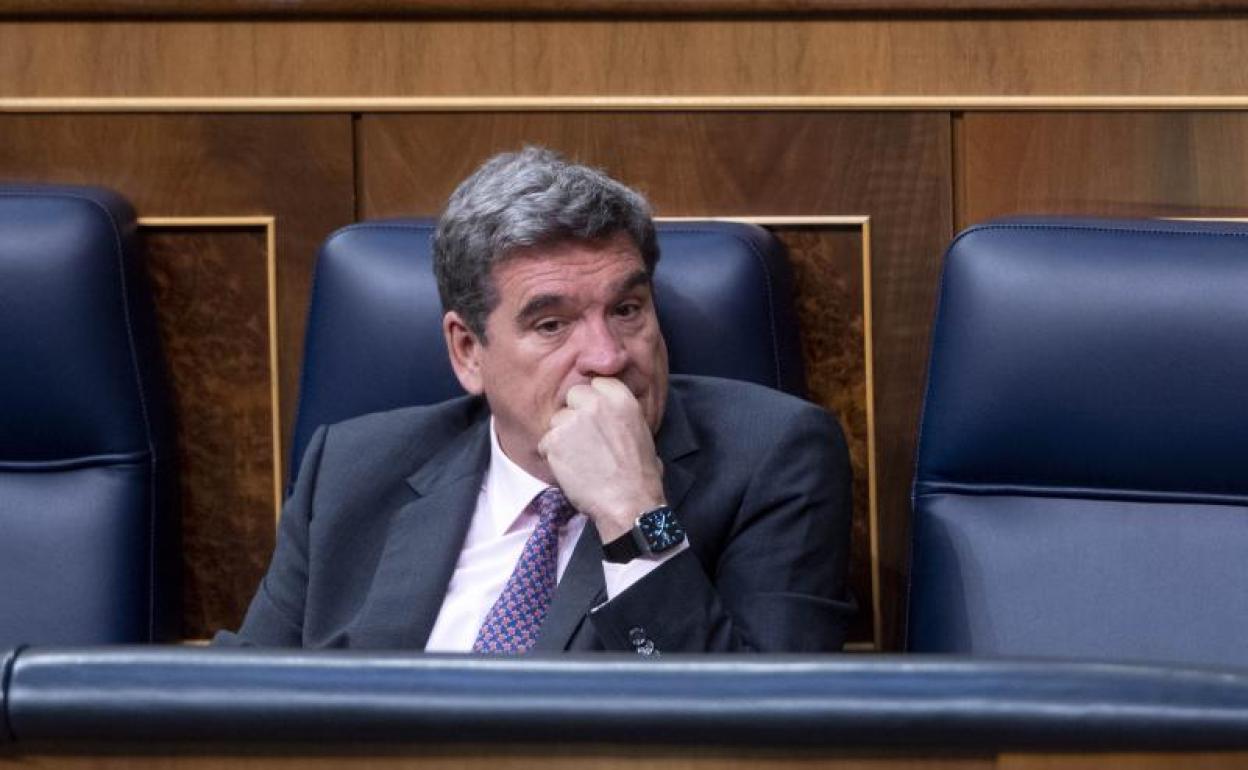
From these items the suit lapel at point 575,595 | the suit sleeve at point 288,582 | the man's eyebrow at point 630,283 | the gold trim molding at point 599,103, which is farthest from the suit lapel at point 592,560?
the gold trim molding at point 599,103

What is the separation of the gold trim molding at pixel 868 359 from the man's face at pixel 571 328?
249 millimetres

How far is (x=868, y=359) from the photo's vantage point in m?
1.53

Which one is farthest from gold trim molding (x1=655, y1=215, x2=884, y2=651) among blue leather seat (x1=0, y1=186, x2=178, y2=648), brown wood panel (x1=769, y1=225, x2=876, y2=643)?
blue leather seat (x1=0, y1=186, x2=178, y2=648)

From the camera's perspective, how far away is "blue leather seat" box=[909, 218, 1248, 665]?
128 cm

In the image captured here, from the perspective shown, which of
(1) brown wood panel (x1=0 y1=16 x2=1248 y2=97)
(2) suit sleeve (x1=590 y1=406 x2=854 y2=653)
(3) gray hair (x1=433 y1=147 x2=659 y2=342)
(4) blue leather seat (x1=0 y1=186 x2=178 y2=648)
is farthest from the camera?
(1) brown wood panel (x1=0 y1=16 x2=1248 y2=97)

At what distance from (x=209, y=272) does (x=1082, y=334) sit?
77 cm

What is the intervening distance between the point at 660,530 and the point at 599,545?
0.28 ft

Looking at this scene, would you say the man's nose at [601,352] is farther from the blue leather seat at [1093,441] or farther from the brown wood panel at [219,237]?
the brown wood panel at [219,237]

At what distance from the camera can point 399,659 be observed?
592 millimetres

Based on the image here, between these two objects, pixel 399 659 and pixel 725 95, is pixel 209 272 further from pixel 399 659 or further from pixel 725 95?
pixel 399 659

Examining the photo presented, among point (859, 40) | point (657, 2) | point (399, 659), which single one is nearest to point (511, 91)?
point (657, 2)

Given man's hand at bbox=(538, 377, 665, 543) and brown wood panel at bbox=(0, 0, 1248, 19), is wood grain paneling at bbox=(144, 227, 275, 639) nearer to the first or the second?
brown wood panel at bbox=(0, 0, 1248, 19)

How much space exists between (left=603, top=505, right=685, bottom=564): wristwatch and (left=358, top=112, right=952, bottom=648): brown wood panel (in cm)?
37

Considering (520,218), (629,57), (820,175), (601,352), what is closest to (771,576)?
(601,352)
